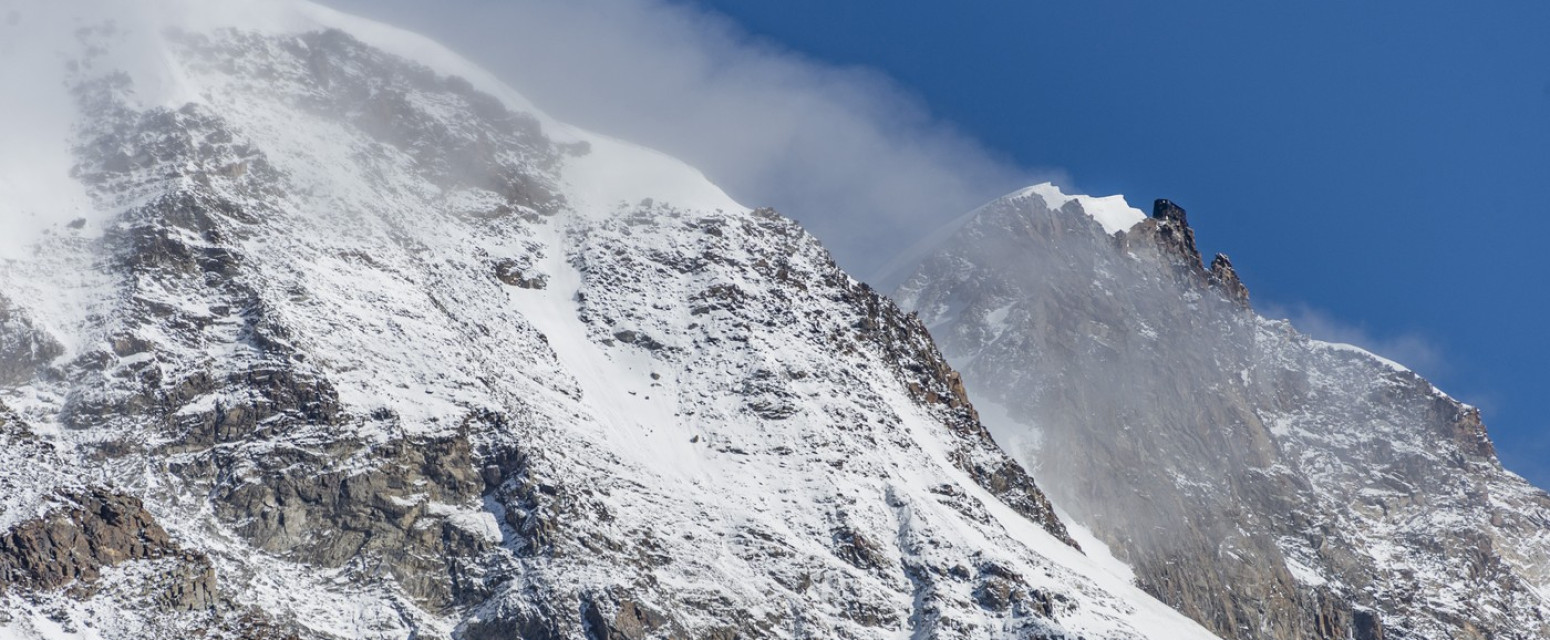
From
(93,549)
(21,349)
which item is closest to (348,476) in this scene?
(93,549)

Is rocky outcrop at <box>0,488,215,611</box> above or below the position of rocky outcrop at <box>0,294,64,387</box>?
below

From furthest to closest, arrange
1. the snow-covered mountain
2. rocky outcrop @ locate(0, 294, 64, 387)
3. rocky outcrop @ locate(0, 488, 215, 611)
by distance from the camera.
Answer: rocky outcrop @ locate(0, 294, 64, 387)
the snow-covered mountain
rocky outcrop @ locate(0, 488, 215, 611)

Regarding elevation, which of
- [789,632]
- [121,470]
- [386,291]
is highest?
[386,291]

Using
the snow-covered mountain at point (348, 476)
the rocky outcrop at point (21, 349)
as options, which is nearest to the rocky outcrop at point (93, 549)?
the snow-covered mountain at point (348, 476)

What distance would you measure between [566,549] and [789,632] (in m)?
18.8

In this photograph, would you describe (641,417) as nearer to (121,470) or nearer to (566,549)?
(566,549)

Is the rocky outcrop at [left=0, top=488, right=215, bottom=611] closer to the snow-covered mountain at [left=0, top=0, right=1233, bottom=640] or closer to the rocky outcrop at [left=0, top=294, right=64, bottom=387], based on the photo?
the snow-covered mountain at [left=0, top=0, right=1233, bottom=640]

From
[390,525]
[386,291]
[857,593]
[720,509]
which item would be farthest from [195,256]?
[857,593]

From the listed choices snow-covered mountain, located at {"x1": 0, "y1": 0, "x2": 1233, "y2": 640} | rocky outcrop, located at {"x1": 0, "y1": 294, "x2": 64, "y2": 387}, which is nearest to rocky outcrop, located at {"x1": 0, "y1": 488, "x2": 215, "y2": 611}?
snow-covered mountain, located at {"x1": 0, "y1": 0, "x2": 1233, "y2": 640}

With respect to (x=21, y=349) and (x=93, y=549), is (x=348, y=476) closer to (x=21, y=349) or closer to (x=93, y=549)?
(x=93, y=549)

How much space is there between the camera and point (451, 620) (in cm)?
15975

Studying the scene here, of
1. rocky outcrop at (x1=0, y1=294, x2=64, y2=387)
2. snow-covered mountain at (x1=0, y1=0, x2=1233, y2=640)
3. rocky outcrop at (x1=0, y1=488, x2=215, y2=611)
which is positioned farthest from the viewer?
rocky outcrop at (x1=0, y1=294, x2=64, y2=387)

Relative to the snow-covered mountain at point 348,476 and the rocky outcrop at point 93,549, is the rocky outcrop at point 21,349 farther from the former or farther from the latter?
the rocky outcrop at point 93,549

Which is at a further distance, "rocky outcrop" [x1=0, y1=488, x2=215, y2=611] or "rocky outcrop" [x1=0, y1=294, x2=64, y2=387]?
"rocky outcrop" [x1=0, y1=294, x2=64, y2=387]
